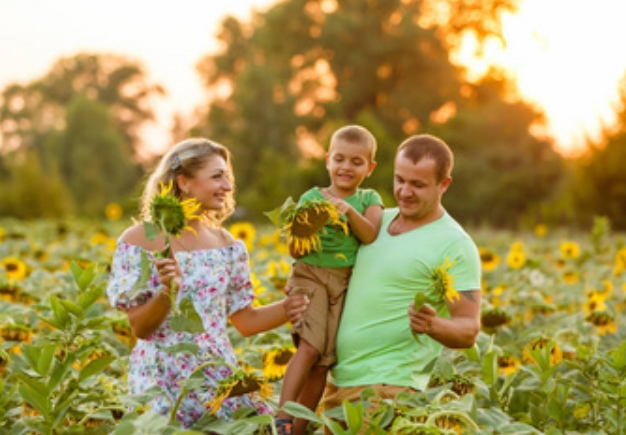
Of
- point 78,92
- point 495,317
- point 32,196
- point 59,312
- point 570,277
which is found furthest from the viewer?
point 78,92

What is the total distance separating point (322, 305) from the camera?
3.15 m

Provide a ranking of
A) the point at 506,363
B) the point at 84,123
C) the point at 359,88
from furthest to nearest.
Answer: the point at 84,123 → the point at 359,88 → the point at 506,363

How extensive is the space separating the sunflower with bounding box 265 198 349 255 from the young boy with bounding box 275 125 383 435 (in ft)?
0.33

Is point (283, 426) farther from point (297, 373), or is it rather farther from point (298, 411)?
point (298, 411)

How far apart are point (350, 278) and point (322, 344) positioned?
0.78ft

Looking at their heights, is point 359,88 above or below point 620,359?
above

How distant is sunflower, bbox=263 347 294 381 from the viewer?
12.1 feet

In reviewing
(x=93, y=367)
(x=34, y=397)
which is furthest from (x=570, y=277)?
(x=34, y=397)

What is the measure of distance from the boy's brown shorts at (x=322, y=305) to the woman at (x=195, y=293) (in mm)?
43

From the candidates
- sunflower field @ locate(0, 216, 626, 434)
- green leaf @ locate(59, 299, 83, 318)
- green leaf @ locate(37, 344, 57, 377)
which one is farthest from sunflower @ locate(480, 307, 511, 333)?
green leaf @ locate(37, 344, 57, 377)

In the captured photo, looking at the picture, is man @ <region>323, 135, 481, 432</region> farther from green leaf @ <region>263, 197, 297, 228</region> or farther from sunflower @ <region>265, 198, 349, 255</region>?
green leaf @ <region>263, 197, 297, 228</region>

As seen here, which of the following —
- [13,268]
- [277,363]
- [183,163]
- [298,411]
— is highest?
[183,163]

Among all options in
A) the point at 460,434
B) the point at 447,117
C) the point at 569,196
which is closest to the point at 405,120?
the point at 447,117

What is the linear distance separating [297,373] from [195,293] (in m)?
0.41
